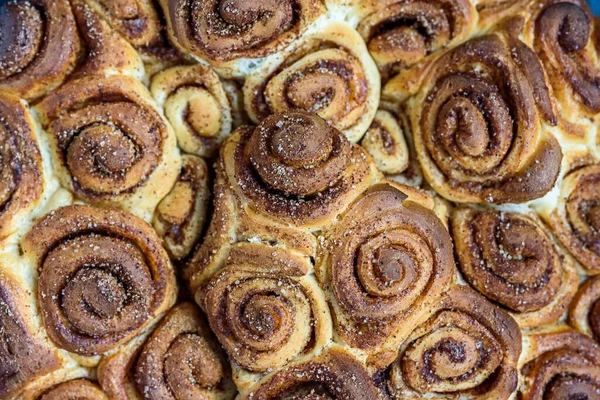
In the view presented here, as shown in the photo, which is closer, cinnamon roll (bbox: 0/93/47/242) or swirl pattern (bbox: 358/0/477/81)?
cinnamon roll (bbox: 0/93/47/242)

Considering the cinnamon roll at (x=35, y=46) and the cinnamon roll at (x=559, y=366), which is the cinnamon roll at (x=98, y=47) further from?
the cinnamon roll at (x=559, y=366)

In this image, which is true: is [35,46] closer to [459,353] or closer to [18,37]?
[18,37]

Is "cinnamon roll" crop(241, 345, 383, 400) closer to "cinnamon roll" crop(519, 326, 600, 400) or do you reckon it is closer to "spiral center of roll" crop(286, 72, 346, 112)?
"cinnamon roll" crop(519, 326, 600, 400)

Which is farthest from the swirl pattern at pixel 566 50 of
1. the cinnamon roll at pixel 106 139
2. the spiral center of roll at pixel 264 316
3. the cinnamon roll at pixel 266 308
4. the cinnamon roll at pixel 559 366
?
the cinnamon roll at pixel 106 139

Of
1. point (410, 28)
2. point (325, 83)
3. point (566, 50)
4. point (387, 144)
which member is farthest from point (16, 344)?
point (566, 50)

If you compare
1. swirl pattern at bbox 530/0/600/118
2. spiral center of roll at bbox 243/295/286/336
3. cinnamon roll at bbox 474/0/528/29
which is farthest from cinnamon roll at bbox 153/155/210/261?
swirl pattern at bbox 530/0/600/118

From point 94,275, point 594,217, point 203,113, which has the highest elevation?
point 203,113

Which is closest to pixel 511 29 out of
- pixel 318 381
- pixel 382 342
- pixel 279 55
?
pixel 279 55
